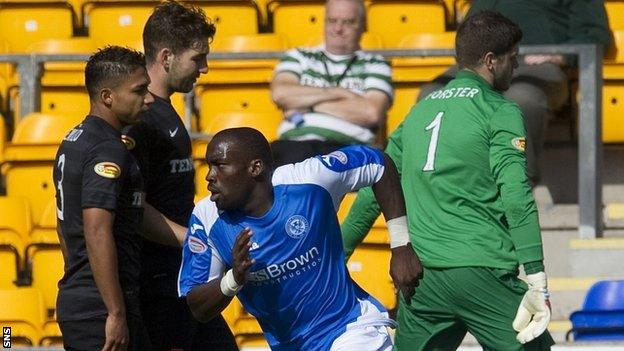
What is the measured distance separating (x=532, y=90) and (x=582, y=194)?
67 centimetres

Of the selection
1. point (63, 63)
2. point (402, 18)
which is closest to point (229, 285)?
point (63, 63)

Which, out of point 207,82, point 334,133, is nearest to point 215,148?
point 334,133

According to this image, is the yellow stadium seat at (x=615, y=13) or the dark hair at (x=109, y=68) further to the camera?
the yellow stadium seat at (x=615, y=13)

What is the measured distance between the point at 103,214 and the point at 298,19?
5439mm

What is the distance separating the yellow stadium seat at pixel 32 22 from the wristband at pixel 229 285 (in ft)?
19.6

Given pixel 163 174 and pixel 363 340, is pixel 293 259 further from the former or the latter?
pixel 163 174

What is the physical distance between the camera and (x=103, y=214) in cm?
498

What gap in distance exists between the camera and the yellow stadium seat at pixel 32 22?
10.3m

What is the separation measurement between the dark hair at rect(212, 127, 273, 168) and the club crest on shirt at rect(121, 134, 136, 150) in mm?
689

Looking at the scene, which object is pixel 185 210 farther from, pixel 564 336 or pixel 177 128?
pixel 564 336

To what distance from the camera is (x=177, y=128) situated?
18.4ft

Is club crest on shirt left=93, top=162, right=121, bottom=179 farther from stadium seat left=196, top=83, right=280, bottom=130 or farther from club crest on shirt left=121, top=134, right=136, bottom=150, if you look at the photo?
stadium seat left=196, top=83, right=280, bottom=130

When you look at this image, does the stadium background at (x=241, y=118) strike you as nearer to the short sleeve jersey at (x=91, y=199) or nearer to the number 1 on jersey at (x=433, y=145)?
the number 1 on jersey at (x=433, y=145)

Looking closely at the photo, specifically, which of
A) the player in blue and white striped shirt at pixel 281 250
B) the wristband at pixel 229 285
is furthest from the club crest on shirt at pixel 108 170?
the wristband at pixel 229 285
